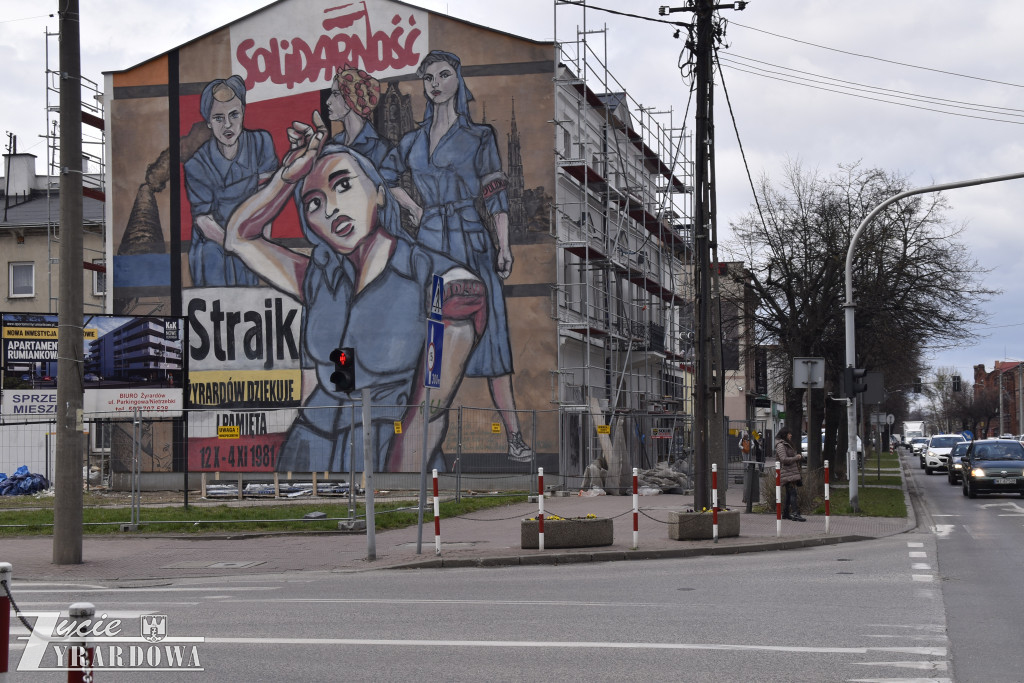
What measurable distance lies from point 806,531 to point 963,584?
645 centimetres

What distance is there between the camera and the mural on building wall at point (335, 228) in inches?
1348

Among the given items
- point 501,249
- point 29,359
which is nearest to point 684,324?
point 501,249

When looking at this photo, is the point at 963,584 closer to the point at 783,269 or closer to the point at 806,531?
the point at 806,531

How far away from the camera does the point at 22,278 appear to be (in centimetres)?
4947

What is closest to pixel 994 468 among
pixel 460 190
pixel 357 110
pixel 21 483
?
pixel 460 190

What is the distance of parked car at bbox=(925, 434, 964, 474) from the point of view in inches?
2080

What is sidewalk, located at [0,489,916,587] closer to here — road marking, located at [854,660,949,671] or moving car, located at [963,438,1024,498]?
road marking, located at [854,660,949,671]

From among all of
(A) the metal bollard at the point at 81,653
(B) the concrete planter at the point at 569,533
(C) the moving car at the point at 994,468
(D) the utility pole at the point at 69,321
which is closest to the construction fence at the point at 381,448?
(C) the moving car at the point at 994,468

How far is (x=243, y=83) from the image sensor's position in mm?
36844

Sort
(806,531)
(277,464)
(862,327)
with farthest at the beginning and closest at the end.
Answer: (862,327) → (277,464) → (806,531)

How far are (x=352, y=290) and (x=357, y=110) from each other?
5655 millimetres

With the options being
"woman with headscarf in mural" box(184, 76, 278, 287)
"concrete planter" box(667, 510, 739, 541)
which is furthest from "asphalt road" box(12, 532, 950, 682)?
"woman with headscarf in mural" box(184, 76, 278, 287)

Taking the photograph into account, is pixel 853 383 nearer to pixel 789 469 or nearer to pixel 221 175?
pixel 789 469

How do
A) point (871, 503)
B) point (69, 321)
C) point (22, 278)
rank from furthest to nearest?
point (22, 278) < point (871, 503) < point (69, 321)
